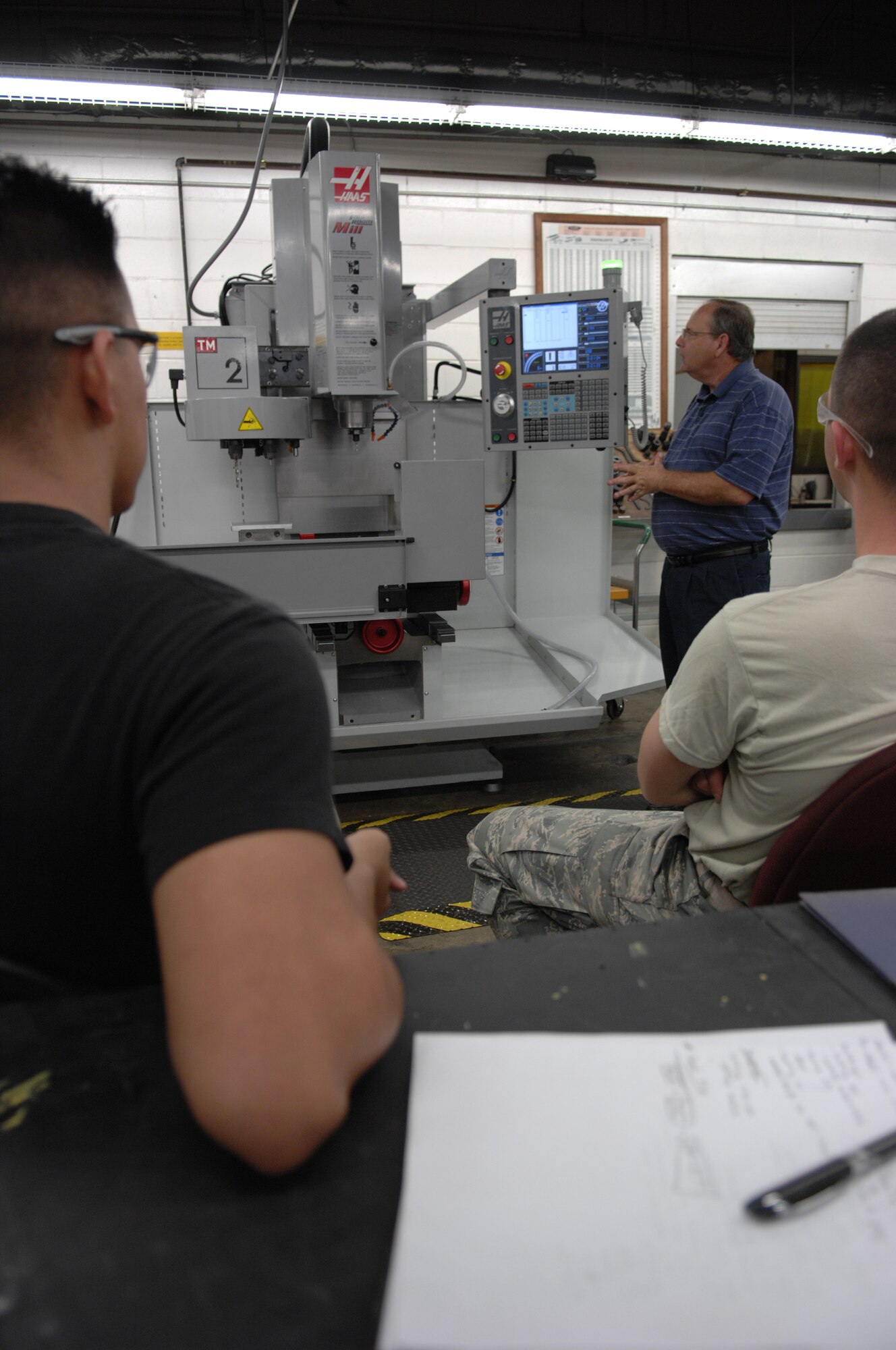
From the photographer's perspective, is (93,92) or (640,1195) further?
(93,92)

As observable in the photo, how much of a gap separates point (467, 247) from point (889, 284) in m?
2.61

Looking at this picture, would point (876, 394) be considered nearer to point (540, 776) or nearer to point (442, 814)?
point (442, 814)

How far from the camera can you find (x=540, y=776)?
10.6 ft

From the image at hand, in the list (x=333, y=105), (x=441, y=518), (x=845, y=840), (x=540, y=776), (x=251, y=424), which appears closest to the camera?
(x=845, y=840)

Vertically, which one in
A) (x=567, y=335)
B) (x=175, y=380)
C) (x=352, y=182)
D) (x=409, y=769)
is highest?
(x=352, y=182)

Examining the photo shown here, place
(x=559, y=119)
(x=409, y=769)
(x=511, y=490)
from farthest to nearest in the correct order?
(x=511, y=490) < (x=559, y=119) < (x=409, y=769)

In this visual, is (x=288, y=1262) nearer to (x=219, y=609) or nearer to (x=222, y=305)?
(x=219, y=609)

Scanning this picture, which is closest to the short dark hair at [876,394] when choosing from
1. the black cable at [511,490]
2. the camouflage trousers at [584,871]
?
the camouflage trousers at [584,871]

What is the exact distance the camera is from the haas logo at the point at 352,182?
2.22 m

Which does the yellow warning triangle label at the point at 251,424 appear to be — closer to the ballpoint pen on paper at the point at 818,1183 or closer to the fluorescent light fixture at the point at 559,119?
the fluorescent light fixture at the point at 559,119

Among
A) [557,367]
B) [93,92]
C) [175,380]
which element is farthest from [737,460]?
[93,92]

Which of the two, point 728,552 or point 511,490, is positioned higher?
point 511,490

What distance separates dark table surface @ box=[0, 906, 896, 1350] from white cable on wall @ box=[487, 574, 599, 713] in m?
2.23

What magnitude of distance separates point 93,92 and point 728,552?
112 inches
